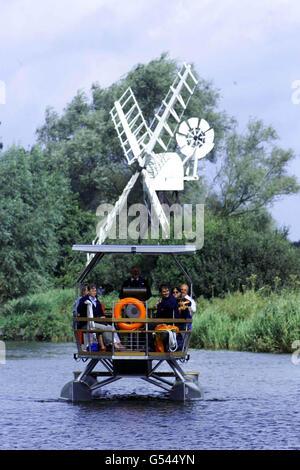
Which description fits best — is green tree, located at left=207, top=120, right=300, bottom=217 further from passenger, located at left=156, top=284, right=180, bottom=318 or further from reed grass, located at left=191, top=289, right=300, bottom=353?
passenger, located at left=156, top=284, right=180, bottom=318

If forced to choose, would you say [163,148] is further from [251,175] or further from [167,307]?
[167,307]

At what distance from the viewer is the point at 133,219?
6800 centimetres

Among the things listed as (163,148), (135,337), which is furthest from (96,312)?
(163,148)

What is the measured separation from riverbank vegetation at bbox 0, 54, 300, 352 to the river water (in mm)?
7867

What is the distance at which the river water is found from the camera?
56.5ft

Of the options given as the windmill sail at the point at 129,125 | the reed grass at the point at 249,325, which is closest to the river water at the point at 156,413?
the reed grass at the point at 249,325

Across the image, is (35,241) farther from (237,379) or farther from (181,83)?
(237,379)

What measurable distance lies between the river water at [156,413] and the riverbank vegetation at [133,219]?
25.8 ft

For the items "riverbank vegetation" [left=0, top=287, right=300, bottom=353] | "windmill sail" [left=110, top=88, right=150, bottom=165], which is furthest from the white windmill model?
"riverbank vegetation" [left=0, top=287, right=300, bottom=353]

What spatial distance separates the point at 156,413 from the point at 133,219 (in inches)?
1893

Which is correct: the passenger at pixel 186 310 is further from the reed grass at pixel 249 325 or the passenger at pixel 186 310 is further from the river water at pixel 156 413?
the reed grass at pixel 249 325

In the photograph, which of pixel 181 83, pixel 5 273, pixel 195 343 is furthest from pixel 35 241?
pixel 181 83

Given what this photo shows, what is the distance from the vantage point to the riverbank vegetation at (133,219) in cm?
3859
